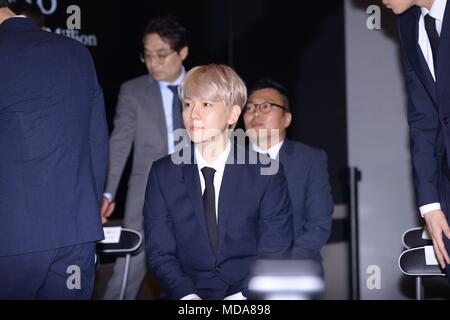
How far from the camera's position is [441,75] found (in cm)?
221

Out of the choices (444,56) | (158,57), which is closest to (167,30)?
(158,57)

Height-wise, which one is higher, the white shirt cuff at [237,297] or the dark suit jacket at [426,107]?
the dark suit jacket at [426,107]

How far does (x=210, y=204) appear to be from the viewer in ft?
7.72

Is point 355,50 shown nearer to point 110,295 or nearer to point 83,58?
point 110,295

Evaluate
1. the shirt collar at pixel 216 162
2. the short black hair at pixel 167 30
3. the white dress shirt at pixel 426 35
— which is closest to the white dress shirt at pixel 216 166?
the shirt collar at pixel 216 162

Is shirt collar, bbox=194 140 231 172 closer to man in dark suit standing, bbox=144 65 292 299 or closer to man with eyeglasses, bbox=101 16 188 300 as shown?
man in dark suit standing, bbox=144 65 292 299

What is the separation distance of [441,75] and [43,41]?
133 centimetres

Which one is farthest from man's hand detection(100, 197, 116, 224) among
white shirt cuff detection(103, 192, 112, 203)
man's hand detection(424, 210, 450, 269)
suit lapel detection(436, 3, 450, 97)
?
suit lapel detection(436, 3, 450, 97)

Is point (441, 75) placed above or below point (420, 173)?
above

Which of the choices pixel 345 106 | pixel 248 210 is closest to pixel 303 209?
pixel 248 210

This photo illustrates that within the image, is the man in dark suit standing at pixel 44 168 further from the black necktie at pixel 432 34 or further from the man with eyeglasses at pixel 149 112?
the man with eyeglasses at pixel 149 112

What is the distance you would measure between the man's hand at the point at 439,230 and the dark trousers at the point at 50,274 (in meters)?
1.18

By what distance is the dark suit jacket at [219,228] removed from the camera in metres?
2.31

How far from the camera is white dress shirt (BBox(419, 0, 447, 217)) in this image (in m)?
2.24
